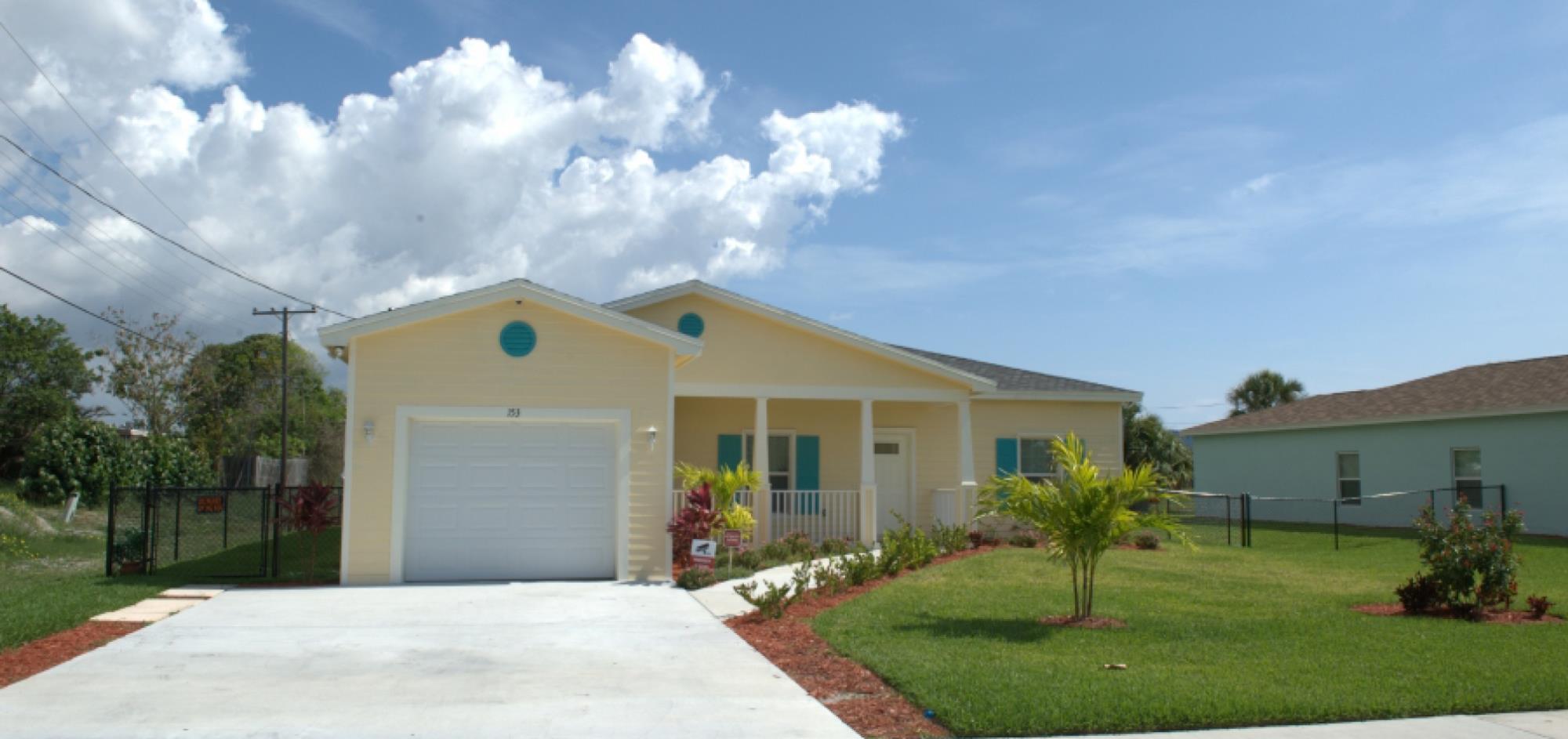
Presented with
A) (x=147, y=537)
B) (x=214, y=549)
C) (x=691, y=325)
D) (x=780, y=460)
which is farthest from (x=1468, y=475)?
(x=214, y=549)

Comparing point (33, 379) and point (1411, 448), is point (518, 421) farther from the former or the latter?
point (33, 379)

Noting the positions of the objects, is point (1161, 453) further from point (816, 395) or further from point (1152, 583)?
point (1152, 583)

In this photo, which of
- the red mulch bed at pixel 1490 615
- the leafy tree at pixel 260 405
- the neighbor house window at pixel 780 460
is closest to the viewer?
the red mulch bed at pixel 1490 615

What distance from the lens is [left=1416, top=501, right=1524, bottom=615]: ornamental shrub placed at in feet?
Answer: 35.1

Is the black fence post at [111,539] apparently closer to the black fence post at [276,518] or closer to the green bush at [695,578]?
the black fence post at [276,518]

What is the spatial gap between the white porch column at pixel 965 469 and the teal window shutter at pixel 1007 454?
169cm

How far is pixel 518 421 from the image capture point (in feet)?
46.4

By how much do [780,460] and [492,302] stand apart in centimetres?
781

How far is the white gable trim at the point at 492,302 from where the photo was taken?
44.3ft

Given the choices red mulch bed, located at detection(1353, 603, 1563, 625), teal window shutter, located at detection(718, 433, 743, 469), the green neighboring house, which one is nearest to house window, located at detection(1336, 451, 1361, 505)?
the green neighboring house

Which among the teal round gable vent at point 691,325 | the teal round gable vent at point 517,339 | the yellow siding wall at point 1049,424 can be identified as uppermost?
the teal round gable vent at point 691,325

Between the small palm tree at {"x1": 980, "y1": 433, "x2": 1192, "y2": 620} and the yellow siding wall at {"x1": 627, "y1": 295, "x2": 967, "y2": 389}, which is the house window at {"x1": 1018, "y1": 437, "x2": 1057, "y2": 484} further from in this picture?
the small palm tree at {"x1": 980, "y1": 433, "x2": 1192, "y2": 620}

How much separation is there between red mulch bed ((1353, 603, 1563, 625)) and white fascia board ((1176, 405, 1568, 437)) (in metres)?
12.7

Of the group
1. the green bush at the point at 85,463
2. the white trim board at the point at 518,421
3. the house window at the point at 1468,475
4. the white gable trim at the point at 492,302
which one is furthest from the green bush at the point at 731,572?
the green bush at the point at 85,463
